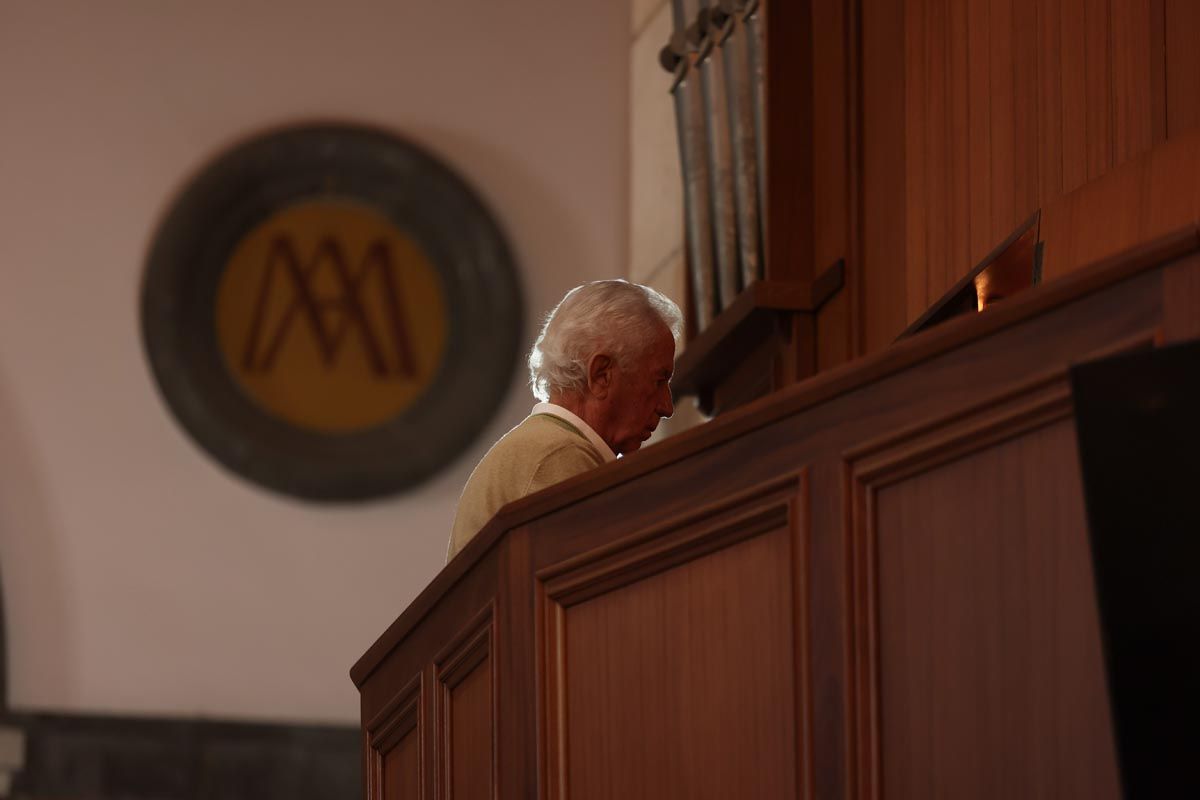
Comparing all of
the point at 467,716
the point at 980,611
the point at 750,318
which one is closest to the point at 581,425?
the point at 467,716

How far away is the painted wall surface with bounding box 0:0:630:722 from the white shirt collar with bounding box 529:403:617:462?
15.4 feet

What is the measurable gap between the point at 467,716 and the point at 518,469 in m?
0.46

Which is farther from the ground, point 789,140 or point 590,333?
point 789,140

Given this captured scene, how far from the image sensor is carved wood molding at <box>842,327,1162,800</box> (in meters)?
2.32

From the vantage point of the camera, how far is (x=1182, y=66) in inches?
136

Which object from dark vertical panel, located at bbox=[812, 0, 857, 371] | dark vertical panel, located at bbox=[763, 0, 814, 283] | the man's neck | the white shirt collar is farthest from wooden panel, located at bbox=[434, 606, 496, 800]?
A: dark vertical panel, located at bbox=[763, 0, 814, 283]

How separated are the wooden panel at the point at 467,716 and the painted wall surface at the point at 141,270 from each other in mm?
4919

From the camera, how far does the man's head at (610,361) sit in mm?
3664

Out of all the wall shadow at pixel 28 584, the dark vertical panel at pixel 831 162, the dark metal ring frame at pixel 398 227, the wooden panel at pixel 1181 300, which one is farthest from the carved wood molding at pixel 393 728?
the wall shadow at pixel 28 584

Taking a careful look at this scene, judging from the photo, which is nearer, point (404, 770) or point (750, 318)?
point (404, 770)

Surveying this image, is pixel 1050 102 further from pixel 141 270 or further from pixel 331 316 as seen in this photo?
pixel 141 270

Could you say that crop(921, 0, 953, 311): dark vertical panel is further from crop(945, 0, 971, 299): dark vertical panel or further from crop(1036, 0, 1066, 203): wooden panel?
crop(1036, 0, 1066, 203): wooden panel

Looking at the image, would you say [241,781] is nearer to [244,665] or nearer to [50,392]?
[244,665]

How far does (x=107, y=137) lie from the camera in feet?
27.6
